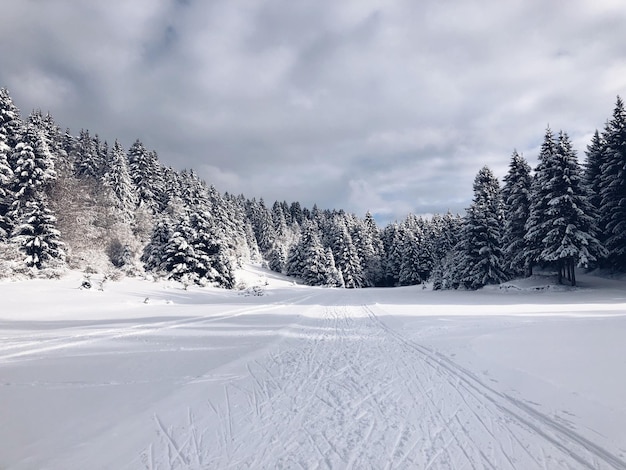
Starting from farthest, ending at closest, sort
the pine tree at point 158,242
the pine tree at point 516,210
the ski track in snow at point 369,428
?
1. the pine tree at point 158,242
2. the pine tree at point 516,210
3. the ski track in snow at point 369,428

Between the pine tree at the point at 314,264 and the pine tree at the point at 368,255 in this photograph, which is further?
the pine tree at the point at 368,255

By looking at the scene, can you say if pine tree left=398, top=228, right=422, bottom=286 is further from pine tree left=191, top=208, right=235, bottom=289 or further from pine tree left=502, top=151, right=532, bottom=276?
pine tree left=191, top=208, right=235, bottom=289

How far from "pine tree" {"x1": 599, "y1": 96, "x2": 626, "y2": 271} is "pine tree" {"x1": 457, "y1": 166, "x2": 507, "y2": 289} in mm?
8250

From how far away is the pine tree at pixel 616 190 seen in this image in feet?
86.2

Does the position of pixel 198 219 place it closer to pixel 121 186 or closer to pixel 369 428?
pixel 121 186

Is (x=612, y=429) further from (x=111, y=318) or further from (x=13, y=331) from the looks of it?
(x=111, y=318)

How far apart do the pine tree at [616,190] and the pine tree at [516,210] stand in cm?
561

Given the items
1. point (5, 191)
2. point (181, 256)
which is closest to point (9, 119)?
point (5, 191)

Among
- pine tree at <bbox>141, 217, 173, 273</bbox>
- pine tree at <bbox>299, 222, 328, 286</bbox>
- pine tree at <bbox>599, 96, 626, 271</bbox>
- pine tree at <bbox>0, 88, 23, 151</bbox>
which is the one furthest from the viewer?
pine tree at <bbox>299, 222, 328, 286</bbox>

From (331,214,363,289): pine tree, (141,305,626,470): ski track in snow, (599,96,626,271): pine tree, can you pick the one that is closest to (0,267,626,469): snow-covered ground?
(141,305,626,470): ski track in snow

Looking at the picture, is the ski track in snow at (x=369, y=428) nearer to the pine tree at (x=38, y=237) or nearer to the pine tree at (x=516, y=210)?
the pine tree at (x=38, y=237)

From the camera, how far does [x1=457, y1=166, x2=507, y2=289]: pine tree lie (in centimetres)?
3294

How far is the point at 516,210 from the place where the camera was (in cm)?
3158

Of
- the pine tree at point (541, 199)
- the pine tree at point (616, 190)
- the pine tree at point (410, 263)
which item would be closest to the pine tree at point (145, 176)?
the pine tree at point (410, 263)
